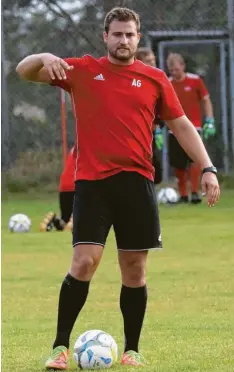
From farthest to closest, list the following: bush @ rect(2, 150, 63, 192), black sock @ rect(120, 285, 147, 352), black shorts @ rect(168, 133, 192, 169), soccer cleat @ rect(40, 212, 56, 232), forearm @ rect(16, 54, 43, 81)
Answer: bush @ rect(2, 150, 63, 192)
black shorts @ rect(168, 133, 192, 169)
soccer cleat @ rect(40, 212, 56, 232)
black sock @ rect(120, 285, 147, 352)
forearm @ rect(16, 54, 43, 81)

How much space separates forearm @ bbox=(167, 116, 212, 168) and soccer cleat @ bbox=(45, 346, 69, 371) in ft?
4.11

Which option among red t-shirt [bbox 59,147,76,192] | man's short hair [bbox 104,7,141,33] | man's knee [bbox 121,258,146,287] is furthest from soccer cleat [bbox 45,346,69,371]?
red t-shirt [bbox 59,147,76,192]

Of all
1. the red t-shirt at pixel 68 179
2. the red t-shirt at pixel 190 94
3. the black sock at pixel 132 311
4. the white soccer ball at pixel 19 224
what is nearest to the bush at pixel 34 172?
the red t-shirt at pixel 190 94

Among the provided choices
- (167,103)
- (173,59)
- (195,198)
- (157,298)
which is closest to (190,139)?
(167,103)

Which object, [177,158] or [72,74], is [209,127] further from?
[72,74]

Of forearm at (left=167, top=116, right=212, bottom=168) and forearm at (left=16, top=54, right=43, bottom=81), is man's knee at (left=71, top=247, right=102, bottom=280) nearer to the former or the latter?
forearm at (left=167, top=116, right=212, bottom=168)

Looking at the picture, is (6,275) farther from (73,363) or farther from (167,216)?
(167,216)

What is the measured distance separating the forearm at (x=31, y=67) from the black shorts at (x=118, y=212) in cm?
62

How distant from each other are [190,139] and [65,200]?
778cm

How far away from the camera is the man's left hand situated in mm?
6316

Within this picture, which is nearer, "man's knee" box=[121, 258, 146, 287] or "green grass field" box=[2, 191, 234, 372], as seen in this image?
"man's knee" box=[121, 258, 146, 287]

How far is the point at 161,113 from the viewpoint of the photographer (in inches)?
258

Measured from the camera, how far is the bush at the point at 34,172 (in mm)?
21375

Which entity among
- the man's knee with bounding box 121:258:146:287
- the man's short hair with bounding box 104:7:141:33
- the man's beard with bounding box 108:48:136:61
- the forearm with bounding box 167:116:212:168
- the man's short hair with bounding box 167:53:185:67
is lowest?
the man's knee with bounding box 121:258:146:287
